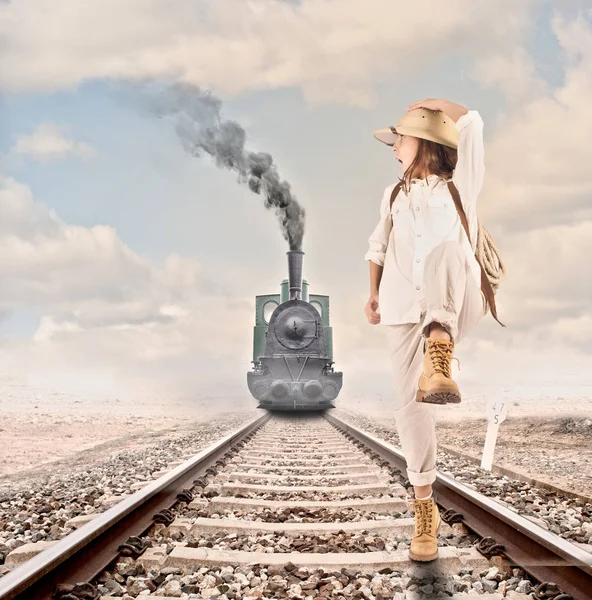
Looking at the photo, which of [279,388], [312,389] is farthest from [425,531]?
[312,389]

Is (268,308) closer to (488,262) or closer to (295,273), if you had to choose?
(295,273)

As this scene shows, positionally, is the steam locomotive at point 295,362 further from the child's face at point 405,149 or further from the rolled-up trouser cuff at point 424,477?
the child's face at point 405,149

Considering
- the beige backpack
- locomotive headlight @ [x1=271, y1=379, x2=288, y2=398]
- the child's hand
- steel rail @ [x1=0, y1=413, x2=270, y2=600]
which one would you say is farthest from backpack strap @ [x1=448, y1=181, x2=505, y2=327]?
locomotive headlight @ [x1=271, y1=379, x2=288, y2=398]

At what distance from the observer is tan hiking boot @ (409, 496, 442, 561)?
80.5 inches

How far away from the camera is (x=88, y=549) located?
211 centimetres

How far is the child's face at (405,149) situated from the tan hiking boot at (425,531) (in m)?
1.07

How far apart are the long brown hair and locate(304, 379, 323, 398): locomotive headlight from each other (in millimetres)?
8410

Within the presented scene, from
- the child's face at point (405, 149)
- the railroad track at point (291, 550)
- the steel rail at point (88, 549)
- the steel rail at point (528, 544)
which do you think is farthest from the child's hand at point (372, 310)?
the steel rail at point (88, 549)

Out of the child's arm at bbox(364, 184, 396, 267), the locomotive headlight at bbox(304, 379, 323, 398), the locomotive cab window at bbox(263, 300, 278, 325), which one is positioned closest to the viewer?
the child's arm at bbox(364, 184, 396, 267)

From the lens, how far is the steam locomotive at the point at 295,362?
10188mm

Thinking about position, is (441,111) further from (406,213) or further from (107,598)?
(107,598)

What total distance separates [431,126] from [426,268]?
0.40 metres

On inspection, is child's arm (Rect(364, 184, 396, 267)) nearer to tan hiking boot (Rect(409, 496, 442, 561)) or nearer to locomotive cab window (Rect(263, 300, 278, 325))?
tan hiking boot (Rect(409, 496, 442, 561))

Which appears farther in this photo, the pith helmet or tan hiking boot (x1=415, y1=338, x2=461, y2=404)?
the pith helmet
